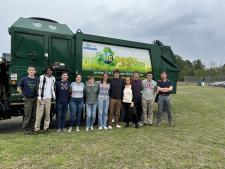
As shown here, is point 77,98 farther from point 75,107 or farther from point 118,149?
point 118,149

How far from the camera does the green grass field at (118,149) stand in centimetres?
672

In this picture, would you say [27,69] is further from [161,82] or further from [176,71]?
[176,71]

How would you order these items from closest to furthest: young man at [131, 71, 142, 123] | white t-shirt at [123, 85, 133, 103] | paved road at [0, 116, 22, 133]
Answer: white t-shirt at [123, 85, 133, 103], young man at [131, 71, 142, 123], paved road at [0, 116, 22, 133]

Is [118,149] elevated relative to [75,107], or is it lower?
lower

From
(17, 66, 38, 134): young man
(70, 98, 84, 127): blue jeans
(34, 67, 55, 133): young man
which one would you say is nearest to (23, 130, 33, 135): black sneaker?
(17, 66, 38, 134): young man

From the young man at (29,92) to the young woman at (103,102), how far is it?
2.02 meters

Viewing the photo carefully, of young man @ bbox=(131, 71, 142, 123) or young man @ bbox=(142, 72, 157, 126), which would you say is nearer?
young man @ bbox=(131, 71, 142, 123)

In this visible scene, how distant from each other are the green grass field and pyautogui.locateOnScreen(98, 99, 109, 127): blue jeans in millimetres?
553

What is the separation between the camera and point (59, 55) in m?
10.8

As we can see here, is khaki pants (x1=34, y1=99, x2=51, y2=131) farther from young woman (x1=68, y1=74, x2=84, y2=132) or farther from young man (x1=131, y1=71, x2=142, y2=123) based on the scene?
young man (x1=131, y1=71, x2=142, y2=123)

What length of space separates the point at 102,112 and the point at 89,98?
25.4 inches

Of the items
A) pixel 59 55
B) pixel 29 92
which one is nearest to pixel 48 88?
pixel 29 92

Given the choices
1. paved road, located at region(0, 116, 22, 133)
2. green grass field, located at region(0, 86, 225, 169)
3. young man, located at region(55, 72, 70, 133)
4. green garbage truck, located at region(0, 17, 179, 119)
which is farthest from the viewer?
paved road, located at region(0, 116, 22, 133)

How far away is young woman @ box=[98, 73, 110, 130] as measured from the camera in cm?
1042
